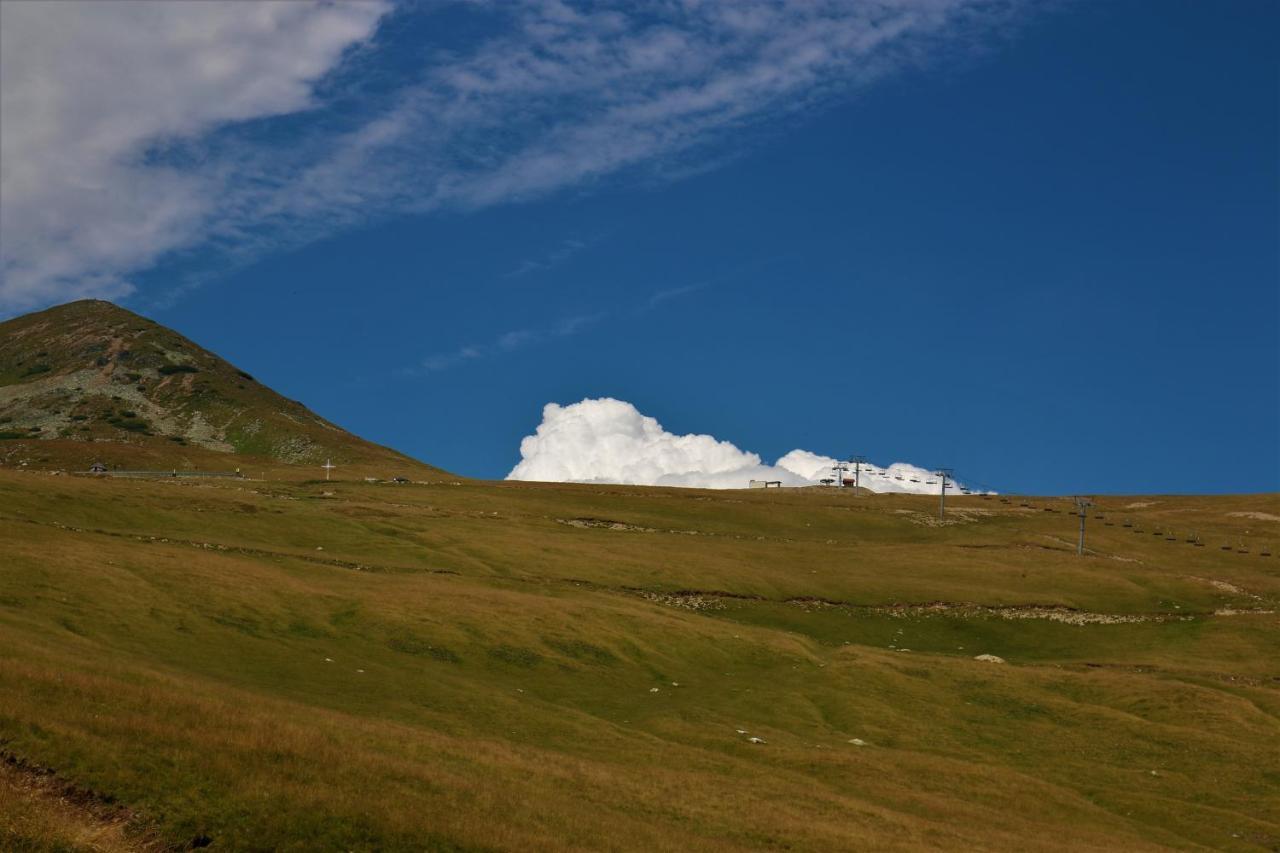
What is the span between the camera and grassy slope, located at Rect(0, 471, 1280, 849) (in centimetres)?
3089

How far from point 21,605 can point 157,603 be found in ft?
25.8

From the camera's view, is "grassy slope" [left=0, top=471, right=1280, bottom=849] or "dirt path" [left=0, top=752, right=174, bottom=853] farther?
"grassy slope" [left=0, top=471, right=1280, bottom=849]

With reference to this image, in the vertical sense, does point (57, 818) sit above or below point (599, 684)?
below

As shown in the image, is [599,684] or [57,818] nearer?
[57,818]

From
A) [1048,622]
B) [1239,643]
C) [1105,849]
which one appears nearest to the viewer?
[1105,849]

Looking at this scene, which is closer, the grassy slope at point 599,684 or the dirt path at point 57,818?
the dirt path at point 57,818

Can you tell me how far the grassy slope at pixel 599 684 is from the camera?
30891 millimetres

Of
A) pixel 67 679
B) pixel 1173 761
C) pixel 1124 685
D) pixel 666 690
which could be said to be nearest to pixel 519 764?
pixel 67 679

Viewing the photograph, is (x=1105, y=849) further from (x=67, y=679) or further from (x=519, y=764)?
(x=67, y=679)

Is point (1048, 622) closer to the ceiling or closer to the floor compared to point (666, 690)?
closer to the ceiling

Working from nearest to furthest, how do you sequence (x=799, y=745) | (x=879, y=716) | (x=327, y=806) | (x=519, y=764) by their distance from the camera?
(x=327, y=806) → (x=519, y=764) → (x=799, y=745) → (x=879, y=716)

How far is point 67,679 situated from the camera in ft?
112

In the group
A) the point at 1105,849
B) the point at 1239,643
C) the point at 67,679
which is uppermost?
the point at 1239,643

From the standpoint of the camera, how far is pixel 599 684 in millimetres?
65750
